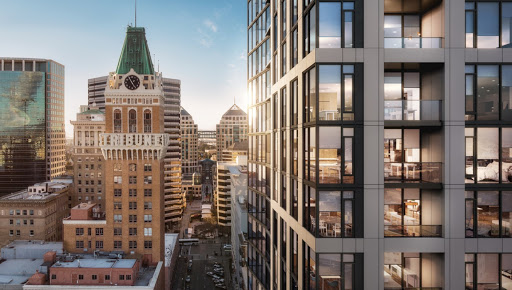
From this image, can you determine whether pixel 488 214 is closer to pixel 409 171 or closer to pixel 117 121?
pixel 409 171

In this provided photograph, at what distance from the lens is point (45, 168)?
6575 inches

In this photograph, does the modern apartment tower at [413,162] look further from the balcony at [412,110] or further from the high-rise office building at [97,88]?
the high-rise office building at [97,88]

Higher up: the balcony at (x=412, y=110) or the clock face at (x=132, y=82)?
the clock face at (x=132, y=82)

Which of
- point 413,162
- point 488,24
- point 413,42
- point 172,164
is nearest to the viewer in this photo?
point 488,24

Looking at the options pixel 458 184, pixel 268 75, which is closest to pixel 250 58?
pixel 268 75

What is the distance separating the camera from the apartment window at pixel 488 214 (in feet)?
49.8

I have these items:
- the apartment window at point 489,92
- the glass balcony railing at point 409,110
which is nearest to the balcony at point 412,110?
the glass balcony railing at point 409,110

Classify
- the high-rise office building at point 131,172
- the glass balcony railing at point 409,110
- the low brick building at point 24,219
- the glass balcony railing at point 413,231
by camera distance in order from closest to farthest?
the glass balcony railing at point 413,231 < the glass balcony railing at point 409,110 < the high-rise office building at point 131,172 < the low brick building at point 24,219

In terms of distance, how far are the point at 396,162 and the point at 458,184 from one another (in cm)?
265

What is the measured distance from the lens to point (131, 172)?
67.2 m

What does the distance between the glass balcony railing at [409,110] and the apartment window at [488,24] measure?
3.19 meters

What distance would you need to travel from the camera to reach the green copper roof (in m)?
69.5

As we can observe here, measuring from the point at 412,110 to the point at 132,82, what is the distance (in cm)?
6187

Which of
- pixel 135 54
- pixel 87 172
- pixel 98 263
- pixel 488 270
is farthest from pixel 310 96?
pixel 87 172
